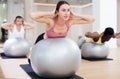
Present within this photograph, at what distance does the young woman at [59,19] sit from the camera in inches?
99.8

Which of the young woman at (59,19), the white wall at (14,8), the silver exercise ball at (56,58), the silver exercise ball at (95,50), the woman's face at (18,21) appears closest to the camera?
the silver exercise ball at (56,58)

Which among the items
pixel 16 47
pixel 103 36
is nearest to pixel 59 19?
pixel 103 36

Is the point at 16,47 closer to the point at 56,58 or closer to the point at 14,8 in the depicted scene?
the point at 56,58

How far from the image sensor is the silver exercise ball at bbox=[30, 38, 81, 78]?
242 centimetres

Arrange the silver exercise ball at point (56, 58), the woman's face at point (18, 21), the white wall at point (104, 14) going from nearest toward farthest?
the silver exercise ball at point (56, 58)
the woman's face at point (18, 21)
the white wall at point (104, 14)

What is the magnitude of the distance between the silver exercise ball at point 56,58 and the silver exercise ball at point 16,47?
1.86m

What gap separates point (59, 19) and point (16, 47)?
1.96 metres

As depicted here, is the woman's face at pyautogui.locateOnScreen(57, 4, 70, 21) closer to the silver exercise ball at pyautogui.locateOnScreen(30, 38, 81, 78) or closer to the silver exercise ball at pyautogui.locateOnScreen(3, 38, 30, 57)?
the silver exercise ball at pyautogui.locateOnScreen(30, 38, 81, 78)

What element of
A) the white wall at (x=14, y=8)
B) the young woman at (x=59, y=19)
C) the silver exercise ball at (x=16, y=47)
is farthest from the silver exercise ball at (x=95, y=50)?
the white wall at (x=14, y=8)

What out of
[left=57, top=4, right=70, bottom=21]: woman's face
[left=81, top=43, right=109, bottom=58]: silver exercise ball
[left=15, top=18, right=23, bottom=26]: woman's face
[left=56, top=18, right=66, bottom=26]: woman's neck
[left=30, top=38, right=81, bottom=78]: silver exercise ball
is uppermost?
[left=57, top=4, right=70, bottom=21]: woman's face

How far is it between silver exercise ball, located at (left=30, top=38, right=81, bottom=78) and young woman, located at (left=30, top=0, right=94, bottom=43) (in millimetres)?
139

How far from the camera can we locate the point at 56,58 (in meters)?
2.41

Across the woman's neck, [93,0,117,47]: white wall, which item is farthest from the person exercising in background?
[93,0,117,47]: white wall

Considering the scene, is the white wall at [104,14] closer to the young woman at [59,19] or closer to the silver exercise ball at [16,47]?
the silver exercise ball at [16,47]
